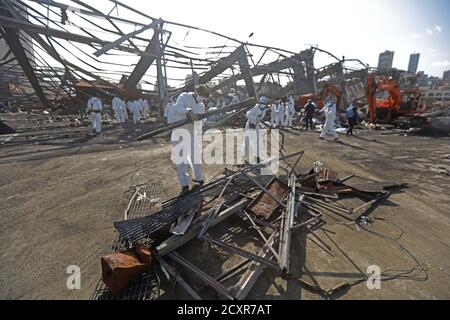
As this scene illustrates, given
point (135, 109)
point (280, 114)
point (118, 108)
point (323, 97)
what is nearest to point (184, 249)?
point (280, 114)

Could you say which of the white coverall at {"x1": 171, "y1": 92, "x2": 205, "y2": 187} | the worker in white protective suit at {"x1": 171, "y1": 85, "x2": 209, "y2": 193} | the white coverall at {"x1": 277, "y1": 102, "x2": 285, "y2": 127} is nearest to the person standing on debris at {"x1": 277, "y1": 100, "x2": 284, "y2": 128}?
the white coverall at {"x1": 277, "y1": 102, "x2": 285, "y2": 127}

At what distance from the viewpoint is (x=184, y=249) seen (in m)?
3.39

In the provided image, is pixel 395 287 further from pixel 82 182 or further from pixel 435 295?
pixel 82 182

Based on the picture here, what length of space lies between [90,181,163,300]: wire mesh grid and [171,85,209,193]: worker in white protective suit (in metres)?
0.75

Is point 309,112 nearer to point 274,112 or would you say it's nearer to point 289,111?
point 289,111

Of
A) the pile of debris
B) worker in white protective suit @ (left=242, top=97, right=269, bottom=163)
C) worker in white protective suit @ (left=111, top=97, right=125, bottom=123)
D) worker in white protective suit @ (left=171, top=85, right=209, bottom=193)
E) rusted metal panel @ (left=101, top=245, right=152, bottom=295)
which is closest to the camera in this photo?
rusted metal panel @ (left=101, top=245, right=152, bottom=295)

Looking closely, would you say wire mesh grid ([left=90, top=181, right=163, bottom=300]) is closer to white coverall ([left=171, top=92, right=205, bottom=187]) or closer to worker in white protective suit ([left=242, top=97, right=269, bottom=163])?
white coverall ([left=171, top=92, right=205, bottom=187])

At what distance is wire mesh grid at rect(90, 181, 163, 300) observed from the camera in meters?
2.58

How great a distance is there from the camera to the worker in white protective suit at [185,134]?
5.36 metres

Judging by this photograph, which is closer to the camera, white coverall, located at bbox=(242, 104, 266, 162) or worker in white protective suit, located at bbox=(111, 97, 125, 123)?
white coverall, located at bbox=(242, 104, 266, 162)

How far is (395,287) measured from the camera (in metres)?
2.68

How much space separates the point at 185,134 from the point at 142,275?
340 cm

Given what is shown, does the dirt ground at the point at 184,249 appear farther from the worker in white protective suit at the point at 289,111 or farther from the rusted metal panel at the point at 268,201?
the worker in white protective suit at the point at 289,111
